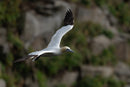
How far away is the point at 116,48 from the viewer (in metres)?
16.5

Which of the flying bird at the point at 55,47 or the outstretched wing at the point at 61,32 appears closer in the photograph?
the flying bird at the point at 55,47

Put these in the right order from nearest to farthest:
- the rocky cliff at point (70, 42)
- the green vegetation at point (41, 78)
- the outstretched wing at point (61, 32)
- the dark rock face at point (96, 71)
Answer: the outstretched wing at point (61, 32), the rocky cliff at point (70, 42), the green vegetation at point (41, 78), the dark rock face at point (96, 71)

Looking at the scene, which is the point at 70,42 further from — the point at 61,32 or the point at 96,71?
the point at 61,32

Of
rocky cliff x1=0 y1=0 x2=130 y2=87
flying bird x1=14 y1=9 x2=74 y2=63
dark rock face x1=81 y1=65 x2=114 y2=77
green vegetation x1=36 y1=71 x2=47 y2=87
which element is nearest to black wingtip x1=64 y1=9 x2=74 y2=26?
flying bird x1=14 y1=9 x2=74 y2=63

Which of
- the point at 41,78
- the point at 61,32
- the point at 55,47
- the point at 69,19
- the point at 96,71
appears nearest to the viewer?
the point at 55,47

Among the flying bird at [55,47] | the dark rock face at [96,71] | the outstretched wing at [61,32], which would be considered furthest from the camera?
the dark rock face at [96,71]

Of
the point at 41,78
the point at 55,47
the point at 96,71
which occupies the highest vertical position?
the point at 55,47

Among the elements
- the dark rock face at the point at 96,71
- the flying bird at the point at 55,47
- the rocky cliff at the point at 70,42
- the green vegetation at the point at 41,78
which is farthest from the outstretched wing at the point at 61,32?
the dark rock face at the point at 96,71

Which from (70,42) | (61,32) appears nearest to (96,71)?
(70,42)

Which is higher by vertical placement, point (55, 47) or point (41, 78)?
point (55, 47)

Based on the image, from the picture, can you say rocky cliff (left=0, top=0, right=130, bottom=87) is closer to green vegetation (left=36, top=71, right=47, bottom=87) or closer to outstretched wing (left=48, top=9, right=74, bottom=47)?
green vegetation (left=36, top=71, right=47, bottom=87)

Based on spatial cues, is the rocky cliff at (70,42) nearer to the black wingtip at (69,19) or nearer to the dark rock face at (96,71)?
the dark rock face at (96,71)

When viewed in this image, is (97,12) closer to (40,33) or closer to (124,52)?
(124,52)

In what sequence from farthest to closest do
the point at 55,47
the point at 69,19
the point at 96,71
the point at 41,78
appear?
the point at 96,71 → the point at 41,78 → the point at 69,19 → the point at 55,47
